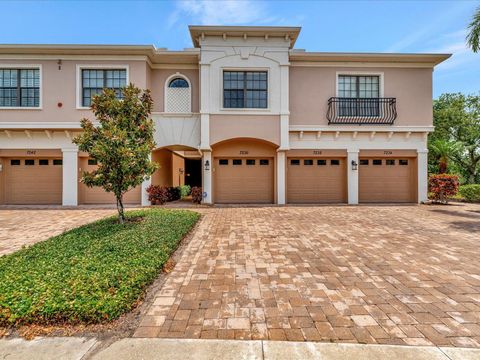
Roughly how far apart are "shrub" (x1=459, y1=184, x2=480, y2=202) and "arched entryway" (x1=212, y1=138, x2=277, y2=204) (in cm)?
1144

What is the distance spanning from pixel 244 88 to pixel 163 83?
413cm

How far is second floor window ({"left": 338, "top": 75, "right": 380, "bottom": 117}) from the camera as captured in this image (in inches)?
491

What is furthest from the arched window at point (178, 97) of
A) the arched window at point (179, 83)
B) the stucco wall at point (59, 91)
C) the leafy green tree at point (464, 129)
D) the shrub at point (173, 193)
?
the leafy green tree at point (464, 129)

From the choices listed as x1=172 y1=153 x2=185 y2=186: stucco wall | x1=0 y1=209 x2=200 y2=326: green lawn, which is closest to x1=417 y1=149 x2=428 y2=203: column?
x1=0 y1=209 x2=200 y2=326: green lawn

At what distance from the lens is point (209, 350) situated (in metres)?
2.38

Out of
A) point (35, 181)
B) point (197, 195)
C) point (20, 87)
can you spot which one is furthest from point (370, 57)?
point (35, 181)

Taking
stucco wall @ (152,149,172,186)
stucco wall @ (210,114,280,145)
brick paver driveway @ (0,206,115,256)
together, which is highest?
stucco wall @ (210,114,280,145)

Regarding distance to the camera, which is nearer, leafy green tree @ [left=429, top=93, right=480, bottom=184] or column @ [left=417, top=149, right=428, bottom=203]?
column @ [left=417, top=149, right=428, bottom=203]

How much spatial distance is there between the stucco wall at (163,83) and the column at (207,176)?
8.14 feet

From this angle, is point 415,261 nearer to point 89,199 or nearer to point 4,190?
point 89,199

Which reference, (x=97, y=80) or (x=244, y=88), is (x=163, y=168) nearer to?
(x=97, y=80)

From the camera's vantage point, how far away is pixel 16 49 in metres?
11.5

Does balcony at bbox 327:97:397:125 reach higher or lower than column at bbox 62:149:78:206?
higher

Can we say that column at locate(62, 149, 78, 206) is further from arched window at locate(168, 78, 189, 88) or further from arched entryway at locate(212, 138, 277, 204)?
arched entryway at locate(212, 138, 277, 204)
